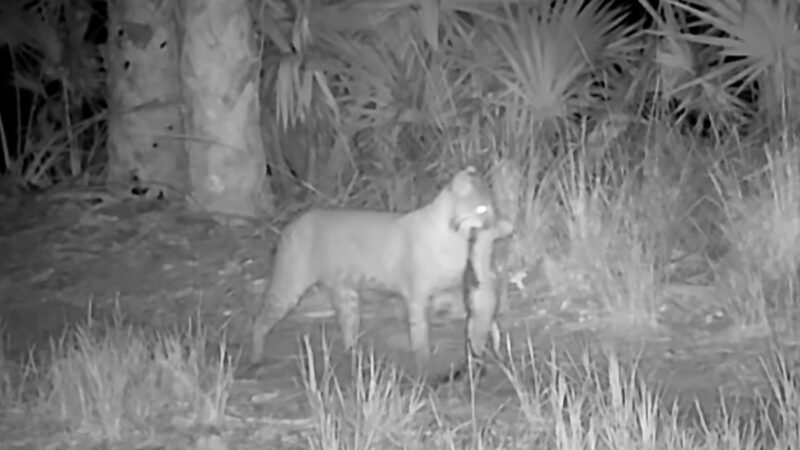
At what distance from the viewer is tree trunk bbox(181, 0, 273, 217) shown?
10398 mm

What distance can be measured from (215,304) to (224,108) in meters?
2.11

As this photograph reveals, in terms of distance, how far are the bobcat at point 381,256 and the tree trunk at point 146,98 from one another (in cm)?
396

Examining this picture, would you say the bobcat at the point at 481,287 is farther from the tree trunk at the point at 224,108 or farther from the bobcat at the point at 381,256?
the tree trunk at the point at 224,108

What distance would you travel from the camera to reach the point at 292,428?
242 inches

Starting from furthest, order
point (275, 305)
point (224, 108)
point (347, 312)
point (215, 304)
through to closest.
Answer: point (224, 108) < point (215, 304) < point (347, 312) < point (275, 305)

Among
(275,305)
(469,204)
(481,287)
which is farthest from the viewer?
(275,305)

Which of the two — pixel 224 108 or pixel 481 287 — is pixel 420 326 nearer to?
pixel 481 287

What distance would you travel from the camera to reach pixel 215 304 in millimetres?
8695

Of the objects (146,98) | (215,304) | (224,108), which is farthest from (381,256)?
(146,98)

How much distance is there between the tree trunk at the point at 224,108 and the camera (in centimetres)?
1040

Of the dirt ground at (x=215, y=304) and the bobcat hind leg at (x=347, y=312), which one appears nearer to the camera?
the dirt ground at (x=215, y=304)

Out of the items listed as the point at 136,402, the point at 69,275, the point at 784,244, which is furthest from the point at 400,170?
the point at 136,402

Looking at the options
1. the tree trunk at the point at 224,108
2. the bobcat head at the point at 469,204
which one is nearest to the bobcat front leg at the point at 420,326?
the bobcat head at the point at 469,204

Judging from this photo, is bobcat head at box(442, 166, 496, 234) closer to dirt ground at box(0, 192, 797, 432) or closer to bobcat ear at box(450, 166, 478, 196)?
bobcat ear at box(450, 166, 478, 196)
